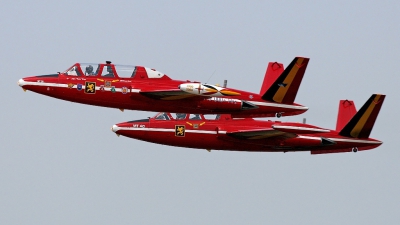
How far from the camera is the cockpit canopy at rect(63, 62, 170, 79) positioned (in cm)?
9362

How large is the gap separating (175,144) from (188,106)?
6.14 metres

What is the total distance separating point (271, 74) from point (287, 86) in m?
7.26

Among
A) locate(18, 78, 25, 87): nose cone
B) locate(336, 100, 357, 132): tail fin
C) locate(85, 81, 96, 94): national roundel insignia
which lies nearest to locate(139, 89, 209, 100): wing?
locate(85, 81, 96, 94): national roundel insignia

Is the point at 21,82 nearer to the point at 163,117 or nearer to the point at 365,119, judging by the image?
the point at 163,117

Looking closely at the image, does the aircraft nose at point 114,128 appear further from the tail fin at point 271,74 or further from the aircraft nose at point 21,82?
the tail fin at point 271,74

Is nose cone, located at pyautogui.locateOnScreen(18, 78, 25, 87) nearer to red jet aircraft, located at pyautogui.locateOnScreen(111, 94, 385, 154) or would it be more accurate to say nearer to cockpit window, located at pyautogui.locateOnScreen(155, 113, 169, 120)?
red jet aircraft, located at pyautogui.locateOnScreen(111, 94, 385, 154)

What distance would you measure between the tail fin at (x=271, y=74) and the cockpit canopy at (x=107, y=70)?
10.7 metres

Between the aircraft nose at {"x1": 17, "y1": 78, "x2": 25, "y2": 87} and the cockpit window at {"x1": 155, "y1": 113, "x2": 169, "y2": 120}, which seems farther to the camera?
the cockpit window at {"x1": 155, "y1": 113, "x2": 169, "y2": 120}

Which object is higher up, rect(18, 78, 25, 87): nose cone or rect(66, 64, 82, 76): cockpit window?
rect(66, 64, 82, 76): cockpit window

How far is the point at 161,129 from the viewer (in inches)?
3903

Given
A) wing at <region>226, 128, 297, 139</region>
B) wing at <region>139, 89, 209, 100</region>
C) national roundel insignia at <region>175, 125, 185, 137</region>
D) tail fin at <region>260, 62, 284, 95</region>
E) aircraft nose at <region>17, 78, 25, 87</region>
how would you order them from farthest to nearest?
tail fin at <region>260, 62, 284, 95</region> < national roundel insignia at <region>175, 125, 185, 137</region> < wing at <region>226, 128, 297, 139</region> < aircraft nose at <region>17, 78, 25, 87</region> < wing at <region>139, 89, 209, 100</region>

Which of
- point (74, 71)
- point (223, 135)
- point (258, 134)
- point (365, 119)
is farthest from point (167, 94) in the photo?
point (365, 119)

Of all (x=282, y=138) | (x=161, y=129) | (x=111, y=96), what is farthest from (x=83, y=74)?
(x=282, y=138)

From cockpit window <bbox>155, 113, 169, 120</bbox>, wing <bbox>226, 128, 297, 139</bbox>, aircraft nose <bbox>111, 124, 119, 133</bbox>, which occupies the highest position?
cockpit window <bbox>155, 113, 169, 120</bbox>
